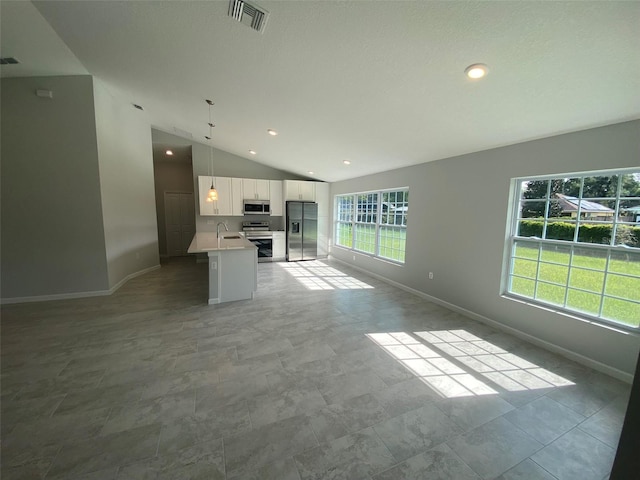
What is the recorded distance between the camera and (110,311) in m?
3.40

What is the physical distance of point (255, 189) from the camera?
6715 mm

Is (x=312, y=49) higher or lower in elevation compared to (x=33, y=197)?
higher

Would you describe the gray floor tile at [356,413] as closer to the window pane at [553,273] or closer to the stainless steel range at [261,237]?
the window pane at [553,273]

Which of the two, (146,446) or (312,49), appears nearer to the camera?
(146,446)

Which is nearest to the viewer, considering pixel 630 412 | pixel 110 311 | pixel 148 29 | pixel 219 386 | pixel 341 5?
pixel 630 412

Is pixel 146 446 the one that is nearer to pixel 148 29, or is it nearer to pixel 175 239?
pixel 148 29

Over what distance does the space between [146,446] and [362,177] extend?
5551mm

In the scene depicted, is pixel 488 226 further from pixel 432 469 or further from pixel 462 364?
pixel 432 469

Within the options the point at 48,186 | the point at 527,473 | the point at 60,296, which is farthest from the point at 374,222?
the point at 60,296

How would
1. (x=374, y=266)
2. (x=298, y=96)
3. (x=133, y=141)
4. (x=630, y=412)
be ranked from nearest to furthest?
(x=630, y=412) → (x=298, y=96) → (x=133, y=141) → (x=374, y=266)

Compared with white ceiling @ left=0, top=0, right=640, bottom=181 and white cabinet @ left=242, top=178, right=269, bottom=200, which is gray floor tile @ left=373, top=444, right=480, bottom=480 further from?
white cabinet @ left=242, top=178, right=269, bottom=200

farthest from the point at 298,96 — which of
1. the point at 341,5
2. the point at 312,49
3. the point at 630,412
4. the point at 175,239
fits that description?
the point at 175,239

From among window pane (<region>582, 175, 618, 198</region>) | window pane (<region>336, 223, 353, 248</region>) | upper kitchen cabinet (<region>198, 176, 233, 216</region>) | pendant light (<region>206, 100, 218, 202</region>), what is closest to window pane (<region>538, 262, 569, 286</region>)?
window pane (<region>582, 175, 618, 198</region>)

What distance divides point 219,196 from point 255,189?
965 mm
